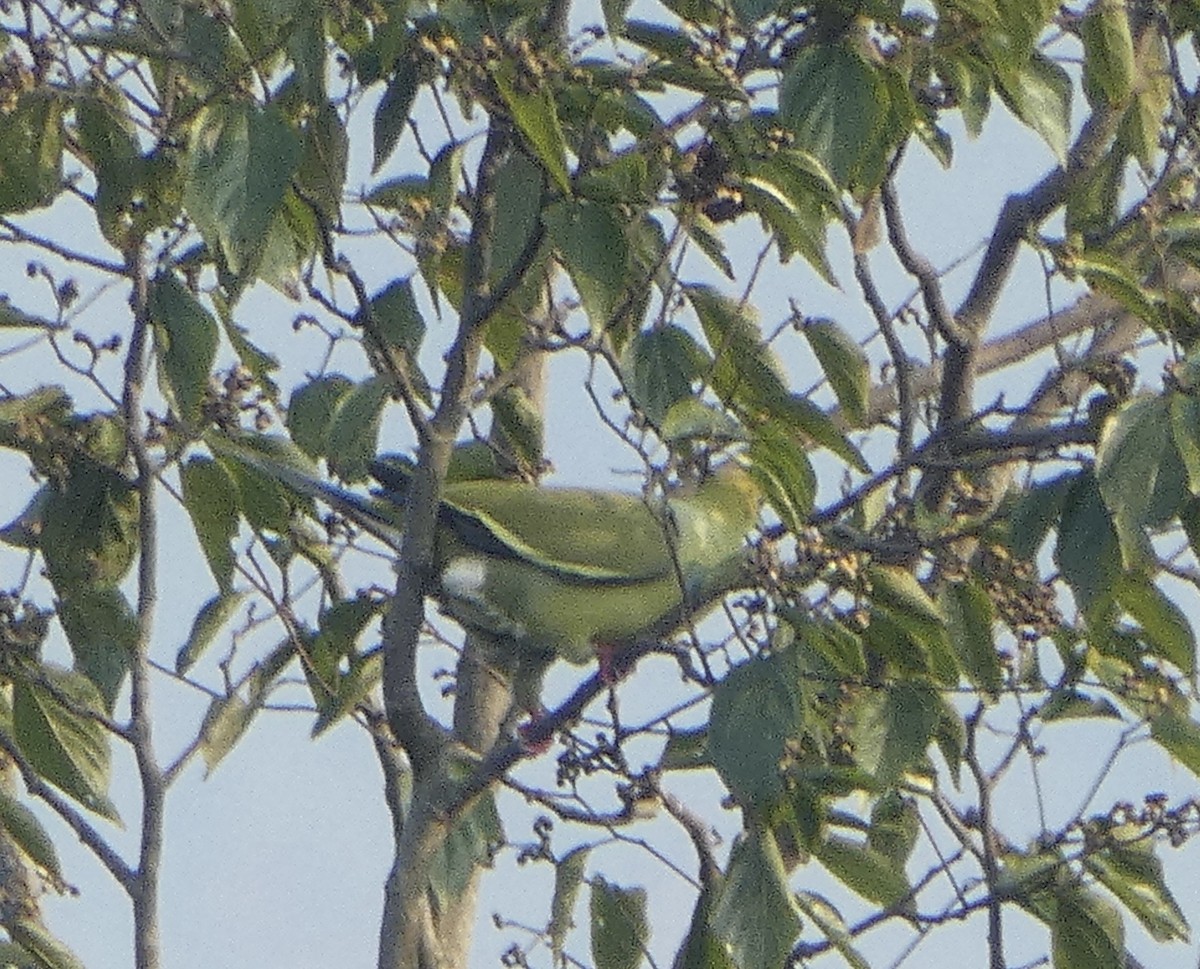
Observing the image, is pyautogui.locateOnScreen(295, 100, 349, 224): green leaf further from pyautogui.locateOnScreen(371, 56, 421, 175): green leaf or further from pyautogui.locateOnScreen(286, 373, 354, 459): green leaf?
pyautogui.locateOnScreen(286, 373, 354, 459): green leaf

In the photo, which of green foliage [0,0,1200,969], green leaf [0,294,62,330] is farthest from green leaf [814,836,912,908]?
green leaf [0,294,62,330]

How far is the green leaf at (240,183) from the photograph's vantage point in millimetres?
2459

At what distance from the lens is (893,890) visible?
3002 millimetres

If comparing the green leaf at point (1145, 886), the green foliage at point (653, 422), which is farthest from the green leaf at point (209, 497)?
the green leaf at point (1145, 886)

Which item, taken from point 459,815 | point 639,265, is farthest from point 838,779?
point 639,265

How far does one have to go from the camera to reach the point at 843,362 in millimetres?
2949

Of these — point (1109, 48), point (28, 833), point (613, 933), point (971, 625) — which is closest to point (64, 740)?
point (28, 833)

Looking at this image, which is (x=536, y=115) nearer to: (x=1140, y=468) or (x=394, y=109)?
(x=394, y=109)

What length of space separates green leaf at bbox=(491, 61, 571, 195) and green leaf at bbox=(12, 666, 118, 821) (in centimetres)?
120

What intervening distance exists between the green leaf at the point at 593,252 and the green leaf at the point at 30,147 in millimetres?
751

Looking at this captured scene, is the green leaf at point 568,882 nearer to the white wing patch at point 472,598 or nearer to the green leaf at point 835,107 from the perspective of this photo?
the white wing patch at point 472,598

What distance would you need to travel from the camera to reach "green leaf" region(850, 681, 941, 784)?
2926 millimetres

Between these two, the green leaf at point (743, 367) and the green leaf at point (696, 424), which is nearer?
the green leaf at point (696, 424)

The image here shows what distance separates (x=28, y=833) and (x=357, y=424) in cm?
78
